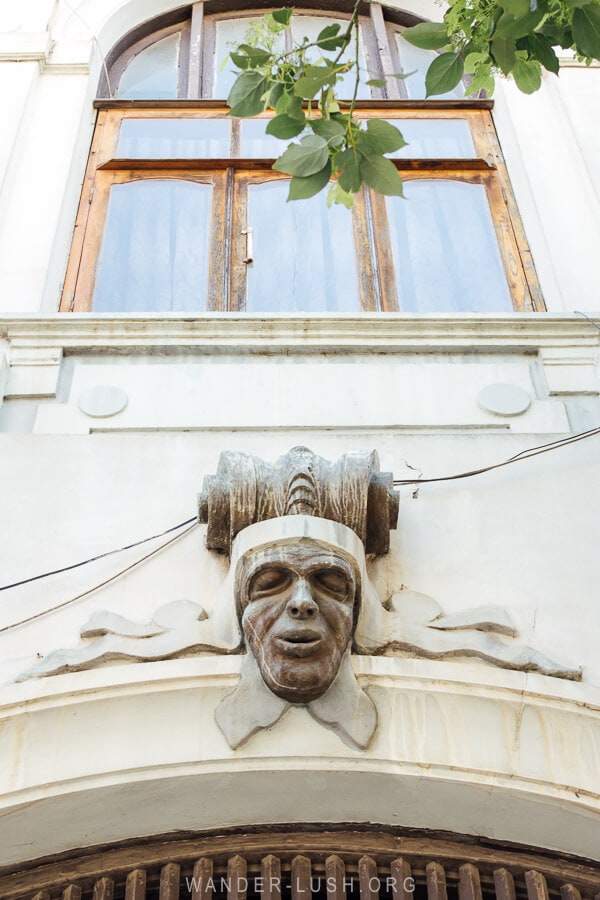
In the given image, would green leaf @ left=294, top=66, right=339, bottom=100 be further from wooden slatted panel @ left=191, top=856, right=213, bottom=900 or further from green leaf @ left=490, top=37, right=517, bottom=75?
wooden slatted panel @ left=191, top=856, right=213, bottom=900

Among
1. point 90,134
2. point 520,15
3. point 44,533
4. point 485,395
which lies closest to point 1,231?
point 90,134

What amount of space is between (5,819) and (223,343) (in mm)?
2269

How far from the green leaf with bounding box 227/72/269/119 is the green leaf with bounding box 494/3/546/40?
91 centimetres

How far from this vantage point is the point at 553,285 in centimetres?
550

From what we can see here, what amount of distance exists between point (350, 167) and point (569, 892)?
99.1 inches

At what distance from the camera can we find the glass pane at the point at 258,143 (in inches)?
260

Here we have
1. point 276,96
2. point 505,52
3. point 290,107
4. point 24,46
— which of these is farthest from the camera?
point 24,46

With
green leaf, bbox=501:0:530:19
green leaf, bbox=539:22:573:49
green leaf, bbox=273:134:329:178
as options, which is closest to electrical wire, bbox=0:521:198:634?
green leaf, bbox=273:134:329:178

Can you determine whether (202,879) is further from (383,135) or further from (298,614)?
(383,135)

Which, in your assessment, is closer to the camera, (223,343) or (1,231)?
(223,343)

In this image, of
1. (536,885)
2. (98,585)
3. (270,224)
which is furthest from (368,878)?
(270,224)

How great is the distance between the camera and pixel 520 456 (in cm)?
436

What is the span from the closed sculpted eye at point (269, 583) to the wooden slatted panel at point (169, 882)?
880mm

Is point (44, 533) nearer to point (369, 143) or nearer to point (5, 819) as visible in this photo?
point (5, 819)
